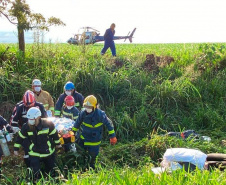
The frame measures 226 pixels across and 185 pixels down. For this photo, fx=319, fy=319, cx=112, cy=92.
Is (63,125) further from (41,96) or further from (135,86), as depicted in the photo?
(135,86)

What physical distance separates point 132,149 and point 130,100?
2778 millimetres

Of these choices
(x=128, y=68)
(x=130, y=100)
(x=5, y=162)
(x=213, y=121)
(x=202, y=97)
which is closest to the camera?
(x=5, y=162)

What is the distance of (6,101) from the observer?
340 inches

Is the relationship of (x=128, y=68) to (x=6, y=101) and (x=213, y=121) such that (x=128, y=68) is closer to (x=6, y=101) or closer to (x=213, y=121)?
(x=213, y=121)

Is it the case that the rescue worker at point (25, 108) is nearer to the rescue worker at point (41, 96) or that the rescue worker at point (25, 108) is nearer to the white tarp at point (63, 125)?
the white tarp at point (63, 125)

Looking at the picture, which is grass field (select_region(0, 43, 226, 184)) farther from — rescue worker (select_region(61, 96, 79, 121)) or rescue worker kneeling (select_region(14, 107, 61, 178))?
rescue worker kneeling (select_region(14, 107, 61, 178))

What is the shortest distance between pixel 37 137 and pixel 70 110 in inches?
66.1

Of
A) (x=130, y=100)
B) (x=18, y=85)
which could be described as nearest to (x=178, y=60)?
(x=130, y=100)

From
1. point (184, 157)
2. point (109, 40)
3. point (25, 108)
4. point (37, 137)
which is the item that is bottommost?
point (184, 157)

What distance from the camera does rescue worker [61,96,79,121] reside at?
22.4 feet

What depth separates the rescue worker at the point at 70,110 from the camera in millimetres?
6841

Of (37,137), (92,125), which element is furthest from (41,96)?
(37,137)

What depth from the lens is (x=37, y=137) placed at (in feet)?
17.6

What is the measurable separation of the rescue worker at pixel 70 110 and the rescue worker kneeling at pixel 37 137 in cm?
141
